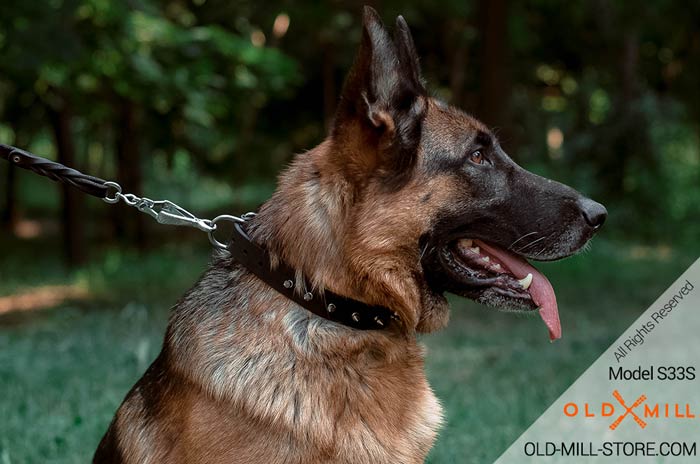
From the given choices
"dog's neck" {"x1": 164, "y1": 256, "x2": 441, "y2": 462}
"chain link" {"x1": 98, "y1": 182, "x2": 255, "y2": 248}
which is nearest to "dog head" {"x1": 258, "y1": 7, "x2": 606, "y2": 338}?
"dog's neck" {"x1": 164, "y1": 256, "x2": 441, "y2": 462}

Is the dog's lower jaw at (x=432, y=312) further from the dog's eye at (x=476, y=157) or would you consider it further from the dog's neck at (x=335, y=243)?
the dog's eye at (x=476, y=157)

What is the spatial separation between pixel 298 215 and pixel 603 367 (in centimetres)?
529

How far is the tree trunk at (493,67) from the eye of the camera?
1355 cm

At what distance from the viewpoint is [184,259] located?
17.4 metres

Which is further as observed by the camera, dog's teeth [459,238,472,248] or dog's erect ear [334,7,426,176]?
dog's teeth [459,238,472,248]

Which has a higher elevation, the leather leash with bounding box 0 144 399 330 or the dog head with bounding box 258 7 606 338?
the dog head with bounding box 258 7 606 338

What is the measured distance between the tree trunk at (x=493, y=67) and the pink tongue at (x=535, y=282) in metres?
10.1

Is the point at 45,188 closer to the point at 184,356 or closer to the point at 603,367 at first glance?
the point at 603,367

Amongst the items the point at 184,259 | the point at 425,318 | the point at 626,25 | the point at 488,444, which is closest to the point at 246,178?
the point at 184,259

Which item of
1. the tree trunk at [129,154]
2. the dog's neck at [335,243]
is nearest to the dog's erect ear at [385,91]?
the dog's neck at [335,243]

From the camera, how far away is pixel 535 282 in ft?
12.1

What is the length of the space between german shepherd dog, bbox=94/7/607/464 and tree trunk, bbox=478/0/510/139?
33.4 ft

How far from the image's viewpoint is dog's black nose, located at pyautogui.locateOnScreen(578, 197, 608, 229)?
362 centimetres

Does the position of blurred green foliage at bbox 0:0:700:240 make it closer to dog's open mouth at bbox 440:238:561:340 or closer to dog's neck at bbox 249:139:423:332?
dog's neck at bbox 249:139:423:332
